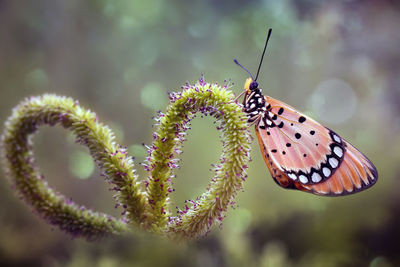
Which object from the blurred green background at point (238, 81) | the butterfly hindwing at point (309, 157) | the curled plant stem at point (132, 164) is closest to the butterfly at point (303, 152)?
the butterfly hindwing at point (309, 157)

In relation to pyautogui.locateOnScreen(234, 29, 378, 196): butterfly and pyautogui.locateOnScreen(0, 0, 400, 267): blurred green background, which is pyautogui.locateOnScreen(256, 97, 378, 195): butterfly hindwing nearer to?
pyautogui.locateOnScreen(234, 29, 378, 196): butterfly

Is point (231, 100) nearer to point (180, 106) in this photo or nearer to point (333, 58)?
point (180, 106)

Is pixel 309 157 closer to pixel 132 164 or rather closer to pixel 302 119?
pixel 302 119

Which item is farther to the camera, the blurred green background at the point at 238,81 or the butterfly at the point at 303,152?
the blurred green background at the point at 238,81

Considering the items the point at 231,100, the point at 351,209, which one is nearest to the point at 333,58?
the point at 351,209

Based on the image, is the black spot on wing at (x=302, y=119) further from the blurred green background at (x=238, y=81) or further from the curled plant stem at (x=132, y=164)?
the blurred green background at (x=238, y=81)

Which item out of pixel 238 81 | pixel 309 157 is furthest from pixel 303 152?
pixel 238 81
